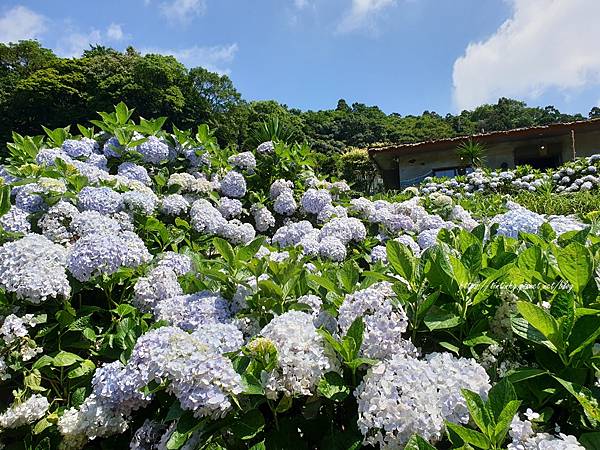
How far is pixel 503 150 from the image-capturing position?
14.4 m

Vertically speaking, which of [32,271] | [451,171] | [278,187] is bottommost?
[32,271]

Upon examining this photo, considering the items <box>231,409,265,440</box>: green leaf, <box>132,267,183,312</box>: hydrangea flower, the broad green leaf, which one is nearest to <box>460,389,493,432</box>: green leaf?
<box>231,409,265,440</box>: green leaf

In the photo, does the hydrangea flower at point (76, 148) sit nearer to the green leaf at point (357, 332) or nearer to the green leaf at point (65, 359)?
the green leaf at point (65, 359)

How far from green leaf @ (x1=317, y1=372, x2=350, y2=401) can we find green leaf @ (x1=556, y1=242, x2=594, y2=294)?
1.87 ft

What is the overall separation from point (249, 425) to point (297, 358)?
185mm

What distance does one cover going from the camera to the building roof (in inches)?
504

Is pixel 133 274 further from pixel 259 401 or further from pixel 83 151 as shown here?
pixel 83 151

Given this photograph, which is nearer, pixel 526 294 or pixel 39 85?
pixel 526 294

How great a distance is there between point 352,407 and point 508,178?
9789 mm

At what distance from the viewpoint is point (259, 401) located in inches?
42.3

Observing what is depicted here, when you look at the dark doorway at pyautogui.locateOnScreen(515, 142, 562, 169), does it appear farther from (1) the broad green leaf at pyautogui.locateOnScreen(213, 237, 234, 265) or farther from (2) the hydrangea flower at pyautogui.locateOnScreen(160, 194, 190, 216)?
(1) the broad green leaf at pyautogui.locateOnScreen(213, 237, 234, 265)

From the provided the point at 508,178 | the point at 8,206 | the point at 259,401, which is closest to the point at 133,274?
the point at 8,206

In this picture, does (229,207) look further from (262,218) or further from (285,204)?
(285,204)

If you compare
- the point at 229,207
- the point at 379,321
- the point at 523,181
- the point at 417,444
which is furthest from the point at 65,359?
the point at 523,181
